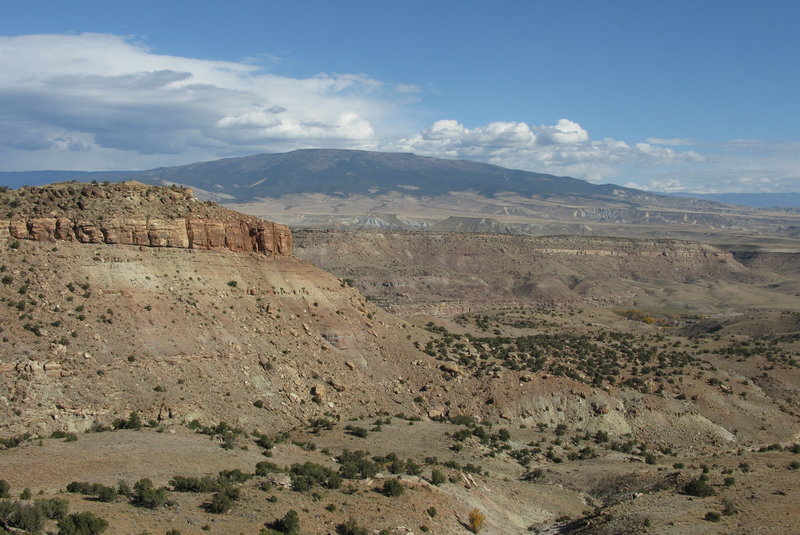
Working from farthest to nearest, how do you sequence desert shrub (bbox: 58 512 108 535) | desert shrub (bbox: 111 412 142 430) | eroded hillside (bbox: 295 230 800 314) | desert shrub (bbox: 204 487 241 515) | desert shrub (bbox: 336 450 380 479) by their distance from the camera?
eroded hillside (bbox: 295 230 800 314) < desert shrub (bbox: 111 412 142 430) < desert shrub (bbox: 336 450 380 479) < desert shrub (bbox: 204 487 241 515) < desert shrub (bbox: 58 512 108 535)

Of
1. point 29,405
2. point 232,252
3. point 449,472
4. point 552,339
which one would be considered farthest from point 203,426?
point 552,339

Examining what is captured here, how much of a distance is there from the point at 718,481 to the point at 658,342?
40.1 metres

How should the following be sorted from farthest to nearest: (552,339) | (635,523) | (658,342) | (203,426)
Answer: (658,342)
(552,339)
(203,426)
(635,523)

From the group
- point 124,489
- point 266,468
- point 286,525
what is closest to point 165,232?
point 266,468

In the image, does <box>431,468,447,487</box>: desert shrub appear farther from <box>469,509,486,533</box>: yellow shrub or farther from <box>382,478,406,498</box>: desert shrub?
<box>382,478,406,498</box>: desert shrub

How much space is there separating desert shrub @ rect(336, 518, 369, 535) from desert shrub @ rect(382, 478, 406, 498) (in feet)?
8.90

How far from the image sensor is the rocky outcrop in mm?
33938

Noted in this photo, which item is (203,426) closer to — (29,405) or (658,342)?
(29,405)

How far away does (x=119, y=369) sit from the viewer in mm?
30016

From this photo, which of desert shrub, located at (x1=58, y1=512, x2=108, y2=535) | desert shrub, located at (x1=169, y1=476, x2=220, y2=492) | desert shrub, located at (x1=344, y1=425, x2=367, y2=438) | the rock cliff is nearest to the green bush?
desert shrub, located at (x1=169, y1=476, x2=220, y2=492)

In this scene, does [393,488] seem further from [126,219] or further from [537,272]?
[537,272]

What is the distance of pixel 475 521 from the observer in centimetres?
2375

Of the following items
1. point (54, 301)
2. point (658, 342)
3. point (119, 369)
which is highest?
point (54, 301)

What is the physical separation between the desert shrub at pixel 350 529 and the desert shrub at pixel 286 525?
1316 mm
